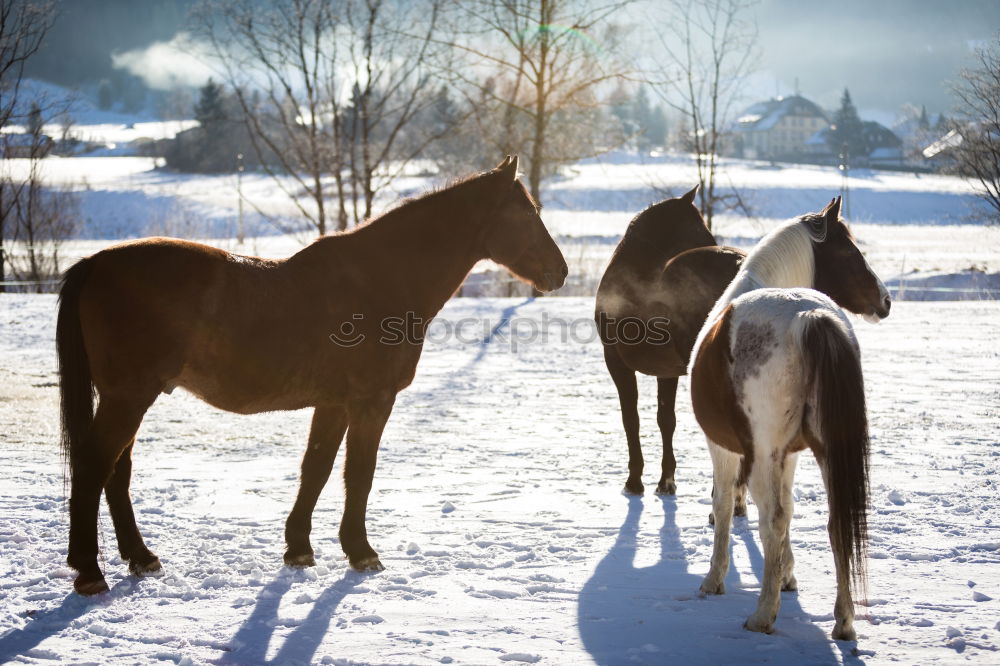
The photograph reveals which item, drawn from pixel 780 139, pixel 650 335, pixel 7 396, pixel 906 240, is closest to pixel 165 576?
pixel 650 335

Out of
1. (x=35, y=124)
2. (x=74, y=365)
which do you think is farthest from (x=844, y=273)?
(x=35, y=124)

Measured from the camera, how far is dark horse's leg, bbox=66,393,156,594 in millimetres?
3645

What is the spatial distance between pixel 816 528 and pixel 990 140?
Answer: 48.9ft

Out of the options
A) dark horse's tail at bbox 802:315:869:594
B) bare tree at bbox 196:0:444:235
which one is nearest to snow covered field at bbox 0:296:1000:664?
dark horse's tail at bbox 802:315:869:594

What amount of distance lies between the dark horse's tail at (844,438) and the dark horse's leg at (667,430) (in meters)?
2.53

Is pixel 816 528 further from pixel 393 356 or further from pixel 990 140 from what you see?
pixel 990 140

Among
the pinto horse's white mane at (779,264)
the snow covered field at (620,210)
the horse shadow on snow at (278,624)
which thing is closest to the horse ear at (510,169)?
the pinto horse's white mane at (779,264)

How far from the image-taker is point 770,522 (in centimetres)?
327

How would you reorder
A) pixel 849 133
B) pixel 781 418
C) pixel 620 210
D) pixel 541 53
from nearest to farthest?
pixel 781 418, pixel 541 53, pixel 620 210, pixel 849 133

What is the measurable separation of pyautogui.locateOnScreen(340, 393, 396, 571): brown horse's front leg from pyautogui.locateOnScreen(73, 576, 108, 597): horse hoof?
1156 millimetres

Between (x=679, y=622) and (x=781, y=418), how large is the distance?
3.33 feet

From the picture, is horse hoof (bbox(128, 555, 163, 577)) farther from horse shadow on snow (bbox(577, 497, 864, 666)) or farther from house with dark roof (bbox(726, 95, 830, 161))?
house with dark roof (bbox(726, 95, 830, 161))

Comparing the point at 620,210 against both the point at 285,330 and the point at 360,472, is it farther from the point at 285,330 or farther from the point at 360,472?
the point at 285,330

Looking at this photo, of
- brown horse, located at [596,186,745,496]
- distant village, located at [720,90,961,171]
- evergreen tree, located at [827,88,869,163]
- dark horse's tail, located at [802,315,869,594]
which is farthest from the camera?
evergreen tree, located at [827,88,869,163]
